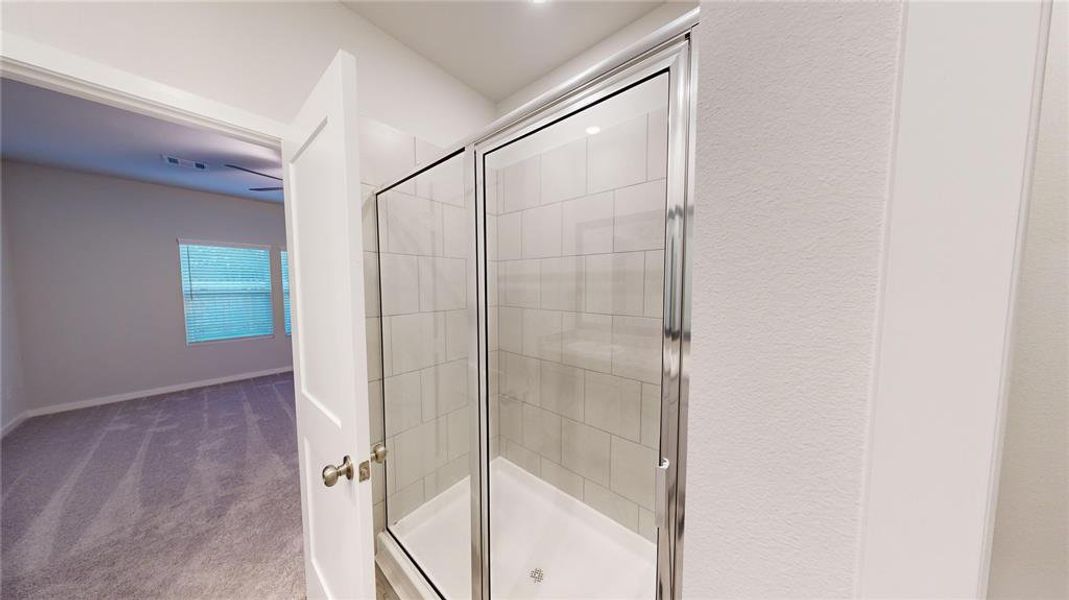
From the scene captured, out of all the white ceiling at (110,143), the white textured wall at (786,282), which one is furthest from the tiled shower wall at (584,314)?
the white ceiling at (110,143)

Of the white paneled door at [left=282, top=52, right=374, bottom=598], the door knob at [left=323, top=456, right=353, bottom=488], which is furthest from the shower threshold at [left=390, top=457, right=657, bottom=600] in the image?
the door knob at [left=323, top=456, right=353, bottom=488]

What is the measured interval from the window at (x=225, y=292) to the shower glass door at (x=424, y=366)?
4040 mm

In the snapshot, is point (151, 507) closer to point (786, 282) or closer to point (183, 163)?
point (183, 163)

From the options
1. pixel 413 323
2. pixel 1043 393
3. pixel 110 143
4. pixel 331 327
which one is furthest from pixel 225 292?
pixel 1043 393

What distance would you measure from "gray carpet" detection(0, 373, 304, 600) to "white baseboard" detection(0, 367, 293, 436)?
0.47 ft

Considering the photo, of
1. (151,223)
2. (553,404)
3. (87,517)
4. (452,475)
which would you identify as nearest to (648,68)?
(553,404)

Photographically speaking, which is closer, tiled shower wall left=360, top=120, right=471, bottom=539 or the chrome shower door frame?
the chrome shower door frame

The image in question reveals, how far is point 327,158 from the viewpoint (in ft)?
2.73

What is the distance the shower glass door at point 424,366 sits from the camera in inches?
60.2

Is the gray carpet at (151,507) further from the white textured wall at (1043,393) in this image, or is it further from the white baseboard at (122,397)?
the white textured wall at (1043,393)

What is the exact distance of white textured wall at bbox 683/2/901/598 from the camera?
31 centimetres

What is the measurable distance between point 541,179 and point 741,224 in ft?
4.89

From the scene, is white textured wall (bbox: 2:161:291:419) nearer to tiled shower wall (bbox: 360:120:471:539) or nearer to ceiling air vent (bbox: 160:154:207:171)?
ceiling air vent (bbox: 160:154:207:171)

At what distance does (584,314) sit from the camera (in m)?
1.68
